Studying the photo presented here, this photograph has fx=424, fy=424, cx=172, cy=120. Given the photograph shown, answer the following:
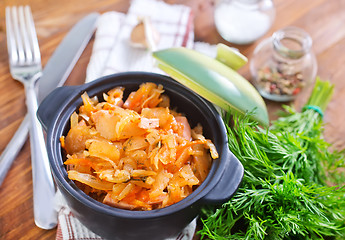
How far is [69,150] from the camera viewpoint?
1405mm

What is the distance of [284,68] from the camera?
1.96 m

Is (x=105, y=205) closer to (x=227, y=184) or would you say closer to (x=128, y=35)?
(x=227, y=184)

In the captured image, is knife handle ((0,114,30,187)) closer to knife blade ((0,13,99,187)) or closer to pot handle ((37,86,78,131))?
knife blade ((0,13,99,187))

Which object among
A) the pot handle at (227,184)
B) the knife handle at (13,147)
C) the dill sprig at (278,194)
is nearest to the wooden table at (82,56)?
the knife handle at (13,147)

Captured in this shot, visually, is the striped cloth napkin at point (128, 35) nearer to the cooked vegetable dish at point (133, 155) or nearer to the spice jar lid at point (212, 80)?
the spice jar lid at point (212, 80)

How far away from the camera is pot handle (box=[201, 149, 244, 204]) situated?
4.16 ft

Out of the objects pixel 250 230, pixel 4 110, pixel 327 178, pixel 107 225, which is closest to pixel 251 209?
pixel 250 230

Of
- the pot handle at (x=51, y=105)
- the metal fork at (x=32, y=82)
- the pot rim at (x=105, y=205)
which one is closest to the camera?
the pot rim at (x=105, y=205)

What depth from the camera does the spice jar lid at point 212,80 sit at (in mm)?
1531

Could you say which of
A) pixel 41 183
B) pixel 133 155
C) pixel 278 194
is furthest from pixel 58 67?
pixel 278 194

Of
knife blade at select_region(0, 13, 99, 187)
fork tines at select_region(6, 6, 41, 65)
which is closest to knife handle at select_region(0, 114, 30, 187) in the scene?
knife blade at select_region(0, 13, 99, 187)

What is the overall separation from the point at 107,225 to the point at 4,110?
0.83 metres

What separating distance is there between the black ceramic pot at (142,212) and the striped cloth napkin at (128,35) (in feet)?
1.24

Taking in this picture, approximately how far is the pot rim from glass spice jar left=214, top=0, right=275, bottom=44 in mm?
667
